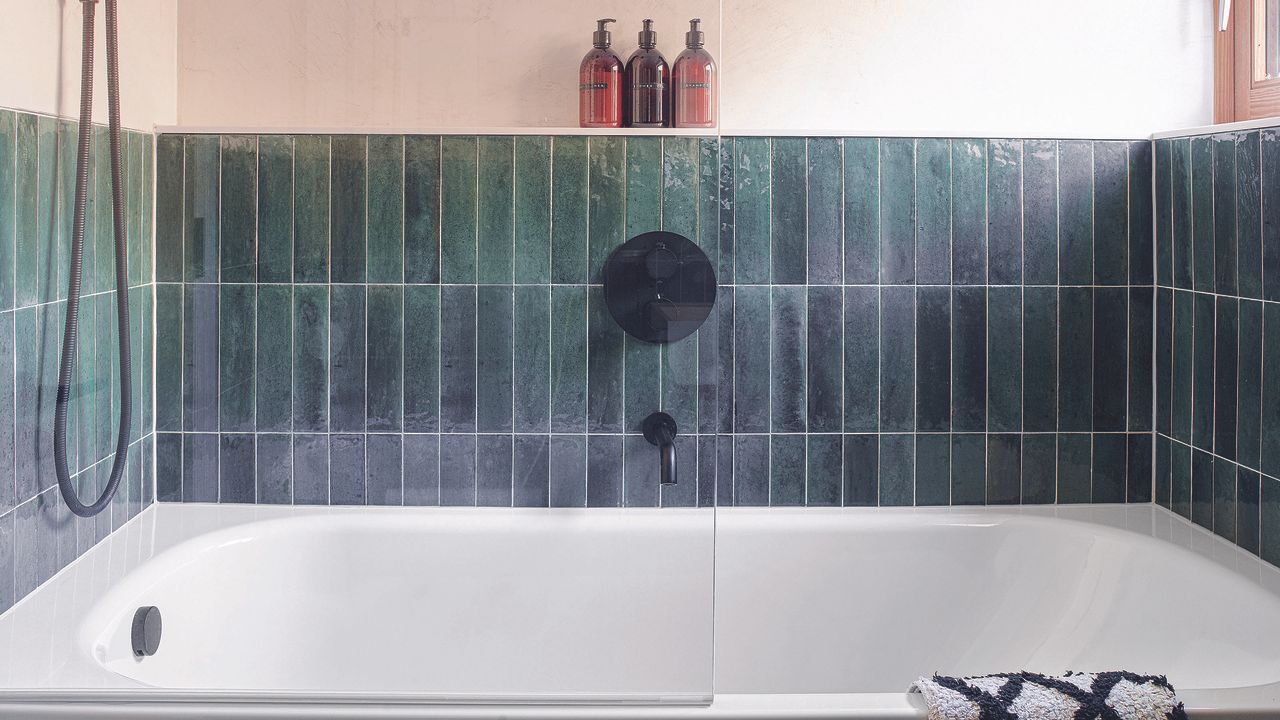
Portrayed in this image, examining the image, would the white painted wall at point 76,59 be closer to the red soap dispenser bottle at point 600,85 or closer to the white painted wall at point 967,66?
the red soap dispenser bottle at point 600,85

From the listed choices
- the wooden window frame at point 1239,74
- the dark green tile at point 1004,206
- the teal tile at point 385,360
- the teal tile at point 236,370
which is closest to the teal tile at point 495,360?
the teal tile at point 385,360

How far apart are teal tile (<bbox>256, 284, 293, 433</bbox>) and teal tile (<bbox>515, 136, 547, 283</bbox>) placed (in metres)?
0.36

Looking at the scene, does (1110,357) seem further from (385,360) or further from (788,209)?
(385,360)

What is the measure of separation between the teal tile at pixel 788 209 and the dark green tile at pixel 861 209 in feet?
0.34

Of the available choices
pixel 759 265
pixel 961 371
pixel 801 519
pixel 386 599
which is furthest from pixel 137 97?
pixel 961 371

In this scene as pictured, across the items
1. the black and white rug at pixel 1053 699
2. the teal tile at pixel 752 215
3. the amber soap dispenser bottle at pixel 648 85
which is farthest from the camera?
the teal tile at pixel 752 215

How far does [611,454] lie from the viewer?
4.75ft

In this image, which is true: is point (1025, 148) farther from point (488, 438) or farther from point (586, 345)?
point (488, 438)

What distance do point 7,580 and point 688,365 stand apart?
1072mm

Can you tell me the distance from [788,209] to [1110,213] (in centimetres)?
76

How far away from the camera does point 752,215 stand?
2.18 m

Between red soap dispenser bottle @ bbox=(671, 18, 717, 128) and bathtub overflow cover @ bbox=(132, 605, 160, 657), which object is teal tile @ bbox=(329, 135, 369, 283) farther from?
bathtub overflow cover @ bbox=(132, 605, 160, 657)

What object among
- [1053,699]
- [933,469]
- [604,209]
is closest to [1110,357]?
[933,469]

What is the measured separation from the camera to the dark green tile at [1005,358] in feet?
7.34
